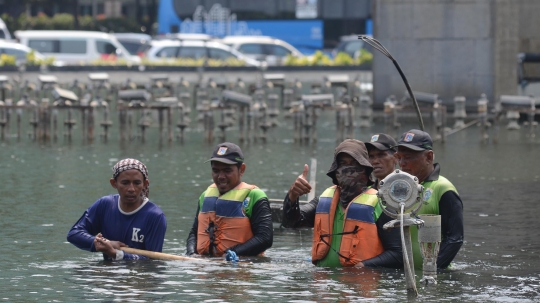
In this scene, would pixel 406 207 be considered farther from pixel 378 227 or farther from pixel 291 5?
pixel 291 5

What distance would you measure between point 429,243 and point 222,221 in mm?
2712

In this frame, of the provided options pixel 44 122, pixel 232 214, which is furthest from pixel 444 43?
pixel 232 214

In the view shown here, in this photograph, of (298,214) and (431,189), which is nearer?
(431,189)

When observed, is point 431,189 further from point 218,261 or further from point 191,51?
point 191,51

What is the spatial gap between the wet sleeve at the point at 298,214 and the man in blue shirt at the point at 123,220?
114 cm

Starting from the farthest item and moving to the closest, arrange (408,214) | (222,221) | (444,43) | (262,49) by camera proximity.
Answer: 1. (262,49)
2. (444,43)
3. (222,221)
4. (408,214)

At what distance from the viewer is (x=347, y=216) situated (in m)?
10.7

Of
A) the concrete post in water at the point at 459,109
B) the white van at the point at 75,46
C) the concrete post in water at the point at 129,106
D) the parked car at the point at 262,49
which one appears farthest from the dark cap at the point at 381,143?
the white van at the point at 75,46

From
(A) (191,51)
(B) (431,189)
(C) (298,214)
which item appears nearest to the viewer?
(B) (431,189)

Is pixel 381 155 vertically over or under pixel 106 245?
over

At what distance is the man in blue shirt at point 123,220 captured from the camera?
10992 millimetres

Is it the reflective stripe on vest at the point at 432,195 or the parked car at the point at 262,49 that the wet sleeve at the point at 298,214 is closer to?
the reflective stripe on vest at the point at 432,195

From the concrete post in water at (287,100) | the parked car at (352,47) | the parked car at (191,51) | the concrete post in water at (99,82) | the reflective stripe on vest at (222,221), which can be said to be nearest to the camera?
the reflective stripe on vest at (222,221)

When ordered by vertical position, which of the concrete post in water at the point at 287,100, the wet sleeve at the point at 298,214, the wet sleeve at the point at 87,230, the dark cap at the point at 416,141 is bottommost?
the concrete post in water at the point at 287,100
